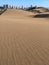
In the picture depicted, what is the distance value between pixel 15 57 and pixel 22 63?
499mm

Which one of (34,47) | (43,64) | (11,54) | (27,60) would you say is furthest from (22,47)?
(43,64)

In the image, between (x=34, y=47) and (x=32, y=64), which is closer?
(x=32, y=64)

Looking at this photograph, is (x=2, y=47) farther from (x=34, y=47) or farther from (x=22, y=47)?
(x=34, y=47)

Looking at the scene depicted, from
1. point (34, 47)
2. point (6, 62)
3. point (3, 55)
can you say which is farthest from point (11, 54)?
point (34, 47)

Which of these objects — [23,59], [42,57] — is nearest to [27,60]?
[23,59]

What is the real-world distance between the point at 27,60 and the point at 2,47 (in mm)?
1505

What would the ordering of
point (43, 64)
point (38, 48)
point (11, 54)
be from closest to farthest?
point (43, 64) < point (11, 54) < point (38, 48)

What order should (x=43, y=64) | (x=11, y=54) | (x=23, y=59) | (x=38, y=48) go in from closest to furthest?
(x=43, y=64), (x=23, y=59), (x=11, y=54), (x=38, y=48)

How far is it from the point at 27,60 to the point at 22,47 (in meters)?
1.29

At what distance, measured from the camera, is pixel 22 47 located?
652 centimetres

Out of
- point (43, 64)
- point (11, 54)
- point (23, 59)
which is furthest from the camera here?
point (11, 54)

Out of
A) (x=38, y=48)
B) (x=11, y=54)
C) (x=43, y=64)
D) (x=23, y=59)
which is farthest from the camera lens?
(x=38, y=48)

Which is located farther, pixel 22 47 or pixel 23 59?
pixel 22 47

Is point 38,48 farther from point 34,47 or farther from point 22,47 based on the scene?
point 22,47
